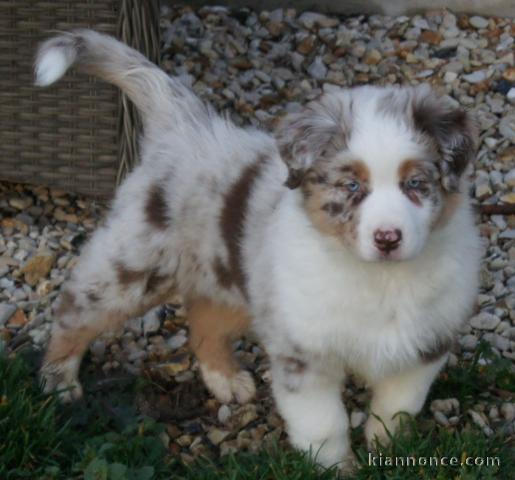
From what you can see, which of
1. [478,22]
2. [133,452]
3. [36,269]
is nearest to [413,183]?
[133,452]

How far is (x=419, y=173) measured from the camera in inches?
134

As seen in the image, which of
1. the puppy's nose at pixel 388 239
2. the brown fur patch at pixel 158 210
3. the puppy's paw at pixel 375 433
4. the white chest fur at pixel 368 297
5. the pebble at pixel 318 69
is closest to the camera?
the puppy's nose at pixel 388 239

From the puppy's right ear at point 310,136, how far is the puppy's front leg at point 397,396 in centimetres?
85

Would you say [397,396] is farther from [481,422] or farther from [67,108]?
[67,108]

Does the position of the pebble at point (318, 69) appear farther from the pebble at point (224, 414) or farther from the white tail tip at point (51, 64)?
the white tail tip at point (51, 64)

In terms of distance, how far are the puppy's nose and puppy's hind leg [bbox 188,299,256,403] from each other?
56.7 inches

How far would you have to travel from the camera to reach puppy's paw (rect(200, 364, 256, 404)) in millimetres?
4652

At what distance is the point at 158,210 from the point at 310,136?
3.02 ft

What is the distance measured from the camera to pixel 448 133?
3494 mm

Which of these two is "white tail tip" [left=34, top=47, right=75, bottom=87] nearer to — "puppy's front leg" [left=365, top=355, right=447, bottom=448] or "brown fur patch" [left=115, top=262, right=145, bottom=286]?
"brown fur patch" [left=115, top=262, right=145, bottom=286]

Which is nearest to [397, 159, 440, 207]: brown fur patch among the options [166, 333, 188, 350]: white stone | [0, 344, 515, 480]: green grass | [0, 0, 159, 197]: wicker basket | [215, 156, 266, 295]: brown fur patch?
[215, 156, 266, 295]: brown fur patch

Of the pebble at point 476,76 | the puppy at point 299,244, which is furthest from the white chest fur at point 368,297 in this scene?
the pebble at point 476,76

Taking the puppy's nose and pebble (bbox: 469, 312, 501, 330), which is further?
pebble (bbox: 469, 312, 501, 330)

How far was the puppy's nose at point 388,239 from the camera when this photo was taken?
128 inches
